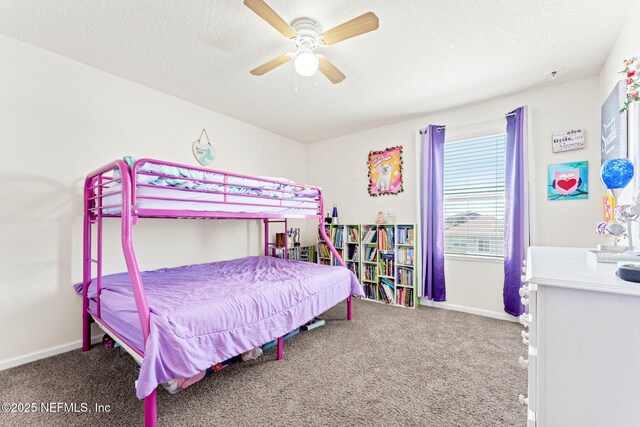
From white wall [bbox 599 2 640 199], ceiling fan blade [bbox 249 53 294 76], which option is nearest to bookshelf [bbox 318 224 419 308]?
white wall [bbox 599 2 640 199]

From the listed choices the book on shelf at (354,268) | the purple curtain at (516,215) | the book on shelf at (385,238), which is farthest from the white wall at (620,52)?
the book on shelf at (354,268)

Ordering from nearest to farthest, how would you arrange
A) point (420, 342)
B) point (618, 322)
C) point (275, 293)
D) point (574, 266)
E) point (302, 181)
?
point (618, 322) → point (574, 266) → point (275, 293) → point (420, 342) → point (302, 181)

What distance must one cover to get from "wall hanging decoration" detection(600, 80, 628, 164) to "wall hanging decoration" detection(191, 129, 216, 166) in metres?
3.62

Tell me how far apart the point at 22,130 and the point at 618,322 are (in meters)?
3.60

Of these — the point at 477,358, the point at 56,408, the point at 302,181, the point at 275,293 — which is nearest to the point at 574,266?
the point at 477,358

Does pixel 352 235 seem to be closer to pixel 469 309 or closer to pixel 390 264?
pixel 390 264

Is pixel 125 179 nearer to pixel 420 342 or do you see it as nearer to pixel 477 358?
pixel 420 342

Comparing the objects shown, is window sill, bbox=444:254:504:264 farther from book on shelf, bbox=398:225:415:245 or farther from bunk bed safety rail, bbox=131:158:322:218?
bunk bed safety rail, bbox=131:158:322:218

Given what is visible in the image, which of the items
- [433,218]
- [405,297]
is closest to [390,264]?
[405,297]

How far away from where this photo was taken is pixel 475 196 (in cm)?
328

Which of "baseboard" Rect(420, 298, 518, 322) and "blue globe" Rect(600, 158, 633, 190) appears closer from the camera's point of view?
"blue globe" Rect(600, 158, 633, 190)

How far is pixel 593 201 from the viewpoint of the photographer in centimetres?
259

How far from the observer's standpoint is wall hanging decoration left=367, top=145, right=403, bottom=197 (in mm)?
3809

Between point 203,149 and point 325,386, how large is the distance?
284 cm
